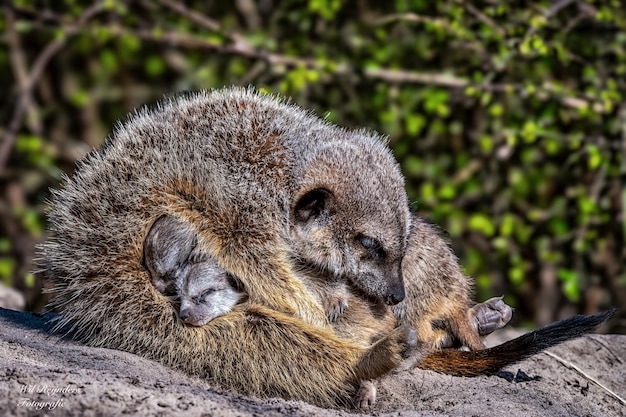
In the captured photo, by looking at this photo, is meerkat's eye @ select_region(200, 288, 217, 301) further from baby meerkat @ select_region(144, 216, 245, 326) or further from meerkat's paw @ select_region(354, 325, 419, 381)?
meerkat's paw @ select_region(354, 325, 419, 381)

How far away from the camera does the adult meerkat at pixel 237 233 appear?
3605 millimetres

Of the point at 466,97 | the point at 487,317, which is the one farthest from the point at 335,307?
the point at 466,97

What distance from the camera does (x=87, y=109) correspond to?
432 inches

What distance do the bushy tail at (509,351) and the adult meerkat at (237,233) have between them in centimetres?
42

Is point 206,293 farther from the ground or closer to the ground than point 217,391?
farther from the ground

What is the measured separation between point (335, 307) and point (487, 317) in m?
0.86

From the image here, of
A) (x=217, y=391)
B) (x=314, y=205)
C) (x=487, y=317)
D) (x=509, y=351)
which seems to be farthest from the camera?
(x=487, y=317)

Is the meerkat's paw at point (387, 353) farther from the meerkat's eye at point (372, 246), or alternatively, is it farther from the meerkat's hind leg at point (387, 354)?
the meerkat's eye at point (372, 246)

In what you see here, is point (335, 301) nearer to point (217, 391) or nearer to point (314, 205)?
point (314, 205)

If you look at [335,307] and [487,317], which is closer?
[335,307]

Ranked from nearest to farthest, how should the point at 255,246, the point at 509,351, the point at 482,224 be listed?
the point at 255,246 → the point at 509,351 → the point at 482,224

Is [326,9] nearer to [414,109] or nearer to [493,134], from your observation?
[414,109]

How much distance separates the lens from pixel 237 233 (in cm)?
375

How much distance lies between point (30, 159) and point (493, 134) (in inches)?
217
